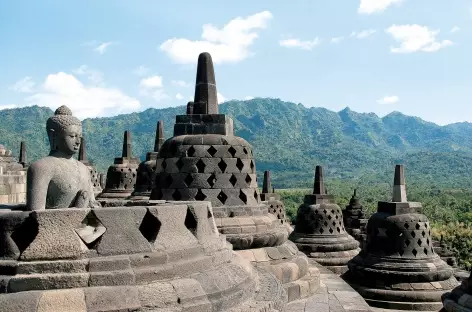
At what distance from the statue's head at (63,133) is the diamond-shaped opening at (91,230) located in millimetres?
777

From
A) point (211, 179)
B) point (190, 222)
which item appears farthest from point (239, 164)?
point (190, 222)

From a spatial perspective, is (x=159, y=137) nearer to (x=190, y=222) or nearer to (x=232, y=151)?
(x=232, y=151)

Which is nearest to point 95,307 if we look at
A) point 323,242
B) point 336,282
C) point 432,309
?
point 336,282

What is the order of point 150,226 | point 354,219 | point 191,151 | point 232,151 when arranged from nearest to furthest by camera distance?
point 150,226, point 191,151, point 232,151, point 354,219

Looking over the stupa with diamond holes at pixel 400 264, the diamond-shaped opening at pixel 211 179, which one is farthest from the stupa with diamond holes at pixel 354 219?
the diamond-shaped opening at pixel 211 179

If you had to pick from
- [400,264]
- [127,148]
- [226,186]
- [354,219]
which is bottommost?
[354,219]

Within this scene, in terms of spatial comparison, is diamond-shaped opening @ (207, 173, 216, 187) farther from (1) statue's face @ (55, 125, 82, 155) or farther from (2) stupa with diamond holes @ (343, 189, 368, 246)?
(2) stupa with diamond holes @ (343, 189, 368, 246)

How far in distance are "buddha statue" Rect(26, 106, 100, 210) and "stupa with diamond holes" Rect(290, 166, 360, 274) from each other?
36.9 ft

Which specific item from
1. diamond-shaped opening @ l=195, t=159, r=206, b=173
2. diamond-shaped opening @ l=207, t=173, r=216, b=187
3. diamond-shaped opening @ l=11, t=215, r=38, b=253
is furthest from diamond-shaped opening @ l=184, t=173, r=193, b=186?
diamond-shaped opening @ l=11, t=215, r=38, b=253

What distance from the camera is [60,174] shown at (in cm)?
394

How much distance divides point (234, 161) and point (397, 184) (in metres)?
6.73

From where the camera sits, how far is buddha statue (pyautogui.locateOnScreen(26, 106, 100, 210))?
3.80 m

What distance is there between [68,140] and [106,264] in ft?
3.79

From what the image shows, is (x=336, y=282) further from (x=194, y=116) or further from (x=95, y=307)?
(x=95, y=307)
